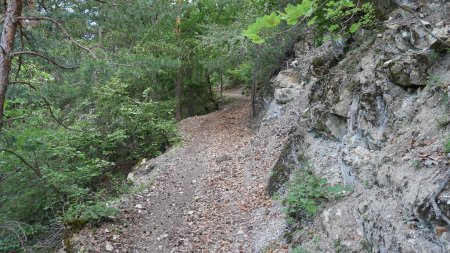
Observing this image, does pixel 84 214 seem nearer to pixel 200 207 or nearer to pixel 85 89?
pixel 200 207

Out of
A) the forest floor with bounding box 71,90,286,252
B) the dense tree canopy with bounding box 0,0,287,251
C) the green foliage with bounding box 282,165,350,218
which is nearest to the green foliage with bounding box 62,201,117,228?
the dense tree canopy with bounding box 0,0,287,251

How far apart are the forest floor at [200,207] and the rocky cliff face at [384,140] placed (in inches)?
31.7

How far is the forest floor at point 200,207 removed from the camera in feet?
20.0

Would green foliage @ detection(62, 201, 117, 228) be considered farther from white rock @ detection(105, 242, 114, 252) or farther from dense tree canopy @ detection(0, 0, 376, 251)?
white rock @ detection(105, 242, 114, 252)

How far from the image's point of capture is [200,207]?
7641 millimetres

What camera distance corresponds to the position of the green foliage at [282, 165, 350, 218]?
5.31 meters

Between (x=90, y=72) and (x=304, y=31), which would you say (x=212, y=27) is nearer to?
(x=304, y=31)

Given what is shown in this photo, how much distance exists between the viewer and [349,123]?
6.18 m

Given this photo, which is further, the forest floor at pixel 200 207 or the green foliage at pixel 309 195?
the forest floor at pixel 200 207

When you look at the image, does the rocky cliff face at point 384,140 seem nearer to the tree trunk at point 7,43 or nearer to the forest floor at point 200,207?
the forest floor at point 200,207

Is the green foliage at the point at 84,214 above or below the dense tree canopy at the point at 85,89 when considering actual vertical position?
below

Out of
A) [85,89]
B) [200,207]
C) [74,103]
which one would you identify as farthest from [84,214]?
[74,103]

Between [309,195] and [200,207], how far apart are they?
9.79 ft

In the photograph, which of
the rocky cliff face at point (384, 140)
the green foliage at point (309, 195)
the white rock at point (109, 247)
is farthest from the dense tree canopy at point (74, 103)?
the rocky cliff face at point (384, 140)
